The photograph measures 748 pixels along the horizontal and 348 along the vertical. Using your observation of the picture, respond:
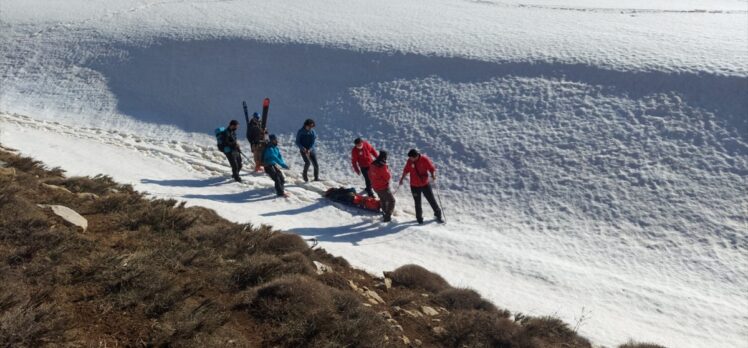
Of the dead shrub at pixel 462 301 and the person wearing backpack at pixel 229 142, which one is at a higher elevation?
the person wearing backpack at pixel 229 142

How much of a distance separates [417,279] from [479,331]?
242cm

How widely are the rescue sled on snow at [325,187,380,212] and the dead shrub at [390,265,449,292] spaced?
204 inches

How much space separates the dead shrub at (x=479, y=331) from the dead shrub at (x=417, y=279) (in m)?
1.65

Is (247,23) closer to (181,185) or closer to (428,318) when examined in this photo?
(181,185)

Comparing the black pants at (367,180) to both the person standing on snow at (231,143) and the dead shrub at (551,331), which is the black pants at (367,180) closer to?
the person standing on snow at (231,143)

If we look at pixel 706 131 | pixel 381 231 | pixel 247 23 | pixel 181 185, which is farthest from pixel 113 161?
pixel 706 131

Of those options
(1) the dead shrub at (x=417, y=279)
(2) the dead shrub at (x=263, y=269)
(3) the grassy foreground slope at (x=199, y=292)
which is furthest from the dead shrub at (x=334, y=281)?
(1) the dead shrub at (x=417, y=279)

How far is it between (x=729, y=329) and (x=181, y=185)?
14.4m

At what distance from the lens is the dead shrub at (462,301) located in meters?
10.6

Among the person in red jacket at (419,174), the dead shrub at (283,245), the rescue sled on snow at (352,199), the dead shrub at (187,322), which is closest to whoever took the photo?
the dead shrub at (187,322)

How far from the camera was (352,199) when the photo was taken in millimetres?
17344

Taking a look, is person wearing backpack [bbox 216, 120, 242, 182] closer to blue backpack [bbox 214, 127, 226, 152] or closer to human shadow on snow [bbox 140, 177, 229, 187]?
blue backpack [bbox 214, 127, 226, 152]

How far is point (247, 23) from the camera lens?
115 feet

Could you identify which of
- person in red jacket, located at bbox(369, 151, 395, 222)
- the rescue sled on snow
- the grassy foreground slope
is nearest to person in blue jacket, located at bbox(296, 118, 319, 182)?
the rescue sled on snow
